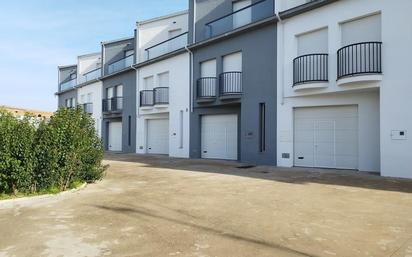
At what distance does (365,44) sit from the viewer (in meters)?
12.6

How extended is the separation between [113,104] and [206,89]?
12368mm

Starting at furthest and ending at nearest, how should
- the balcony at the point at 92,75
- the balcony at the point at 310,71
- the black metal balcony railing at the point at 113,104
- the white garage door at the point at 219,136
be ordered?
the balcony at the point at 92,75 < the black metal balcony railing at the point at 113,104 < the white garage door at the point at 219,136 < the balcony at the point at 310,71

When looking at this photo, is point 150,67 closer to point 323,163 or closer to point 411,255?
point 323,163

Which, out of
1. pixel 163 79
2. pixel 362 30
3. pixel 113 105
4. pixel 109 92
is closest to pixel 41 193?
pixel 362 30

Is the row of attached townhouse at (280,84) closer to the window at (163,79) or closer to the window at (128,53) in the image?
the window at (163,79)

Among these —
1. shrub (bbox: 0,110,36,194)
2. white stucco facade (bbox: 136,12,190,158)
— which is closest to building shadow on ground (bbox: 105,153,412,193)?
shrub (bbox: 0,110,36,194)

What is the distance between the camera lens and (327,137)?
48.9 feet

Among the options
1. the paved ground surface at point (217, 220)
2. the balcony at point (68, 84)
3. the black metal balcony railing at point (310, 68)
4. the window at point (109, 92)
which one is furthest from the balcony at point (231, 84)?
the balcony at point (68, 84)

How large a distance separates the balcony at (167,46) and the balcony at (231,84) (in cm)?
511

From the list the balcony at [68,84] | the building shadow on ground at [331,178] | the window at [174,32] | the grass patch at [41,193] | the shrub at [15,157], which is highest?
the window at [174,32]

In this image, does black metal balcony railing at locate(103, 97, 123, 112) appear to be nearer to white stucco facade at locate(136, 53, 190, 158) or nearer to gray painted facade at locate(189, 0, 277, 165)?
white stucco facade at locate(136, 53, 190, 158)

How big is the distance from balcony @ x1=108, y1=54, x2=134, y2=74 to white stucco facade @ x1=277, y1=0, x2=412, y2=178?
1576 centimetres

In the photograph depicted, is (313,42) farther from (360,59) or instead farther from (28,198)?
(28,198)

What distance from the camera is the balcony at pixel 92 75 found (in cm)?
3362
